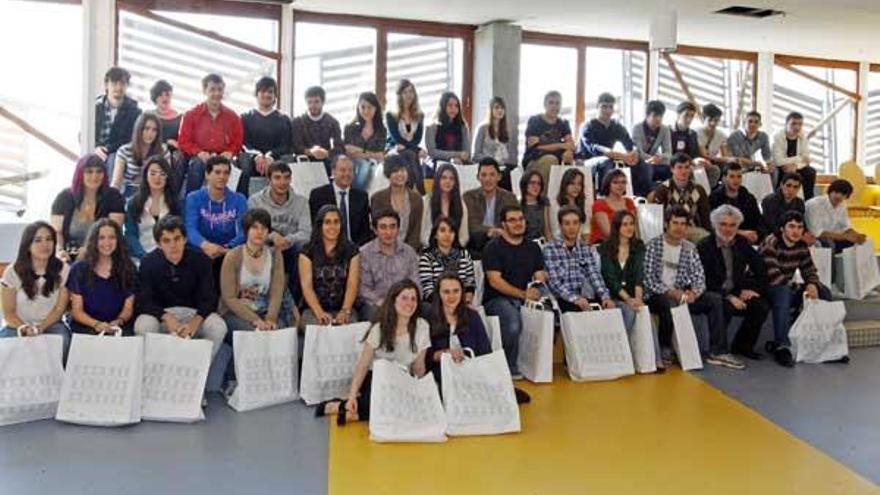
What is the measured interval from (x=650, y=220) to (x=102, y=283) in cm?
406

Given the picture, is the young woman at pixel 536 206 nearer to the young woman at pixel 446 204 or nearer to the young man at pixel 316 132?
the young woman at pixel 446 204

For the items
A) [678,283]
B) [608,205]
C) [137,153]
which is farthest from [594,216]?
[137,153]

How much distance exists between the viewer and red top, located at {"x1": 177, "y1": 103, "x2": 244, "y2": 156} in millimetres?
6113

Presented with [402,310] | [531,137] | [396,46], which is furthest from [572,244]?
[396,46]

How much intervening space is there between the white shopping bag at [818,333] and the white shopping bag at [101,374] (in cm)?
416

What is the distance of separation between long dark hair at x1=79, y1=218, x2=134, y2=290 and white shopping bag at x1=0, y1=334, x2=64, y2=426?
0.43 meters

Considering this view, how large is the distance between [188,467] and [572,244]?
2.89 metres

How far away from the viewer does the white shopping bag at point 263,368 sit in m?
4.31

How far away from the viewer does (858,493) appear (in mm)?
3463

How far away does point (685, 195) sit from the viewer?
674 centimetres

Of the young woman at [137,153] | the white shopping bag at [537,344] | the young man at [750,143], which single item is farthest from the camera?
the young man at [750,143]

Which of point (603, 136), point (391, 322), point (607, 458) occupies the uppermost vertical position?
point (603, 136)

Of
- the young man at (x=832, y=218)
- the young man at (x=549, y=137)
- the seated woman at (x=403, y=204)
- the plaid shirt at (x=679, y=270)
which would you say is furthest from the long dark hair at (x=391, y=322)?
the young man at (x=832, y=218)

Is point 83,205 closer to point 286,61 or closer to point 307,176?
point 307,176
